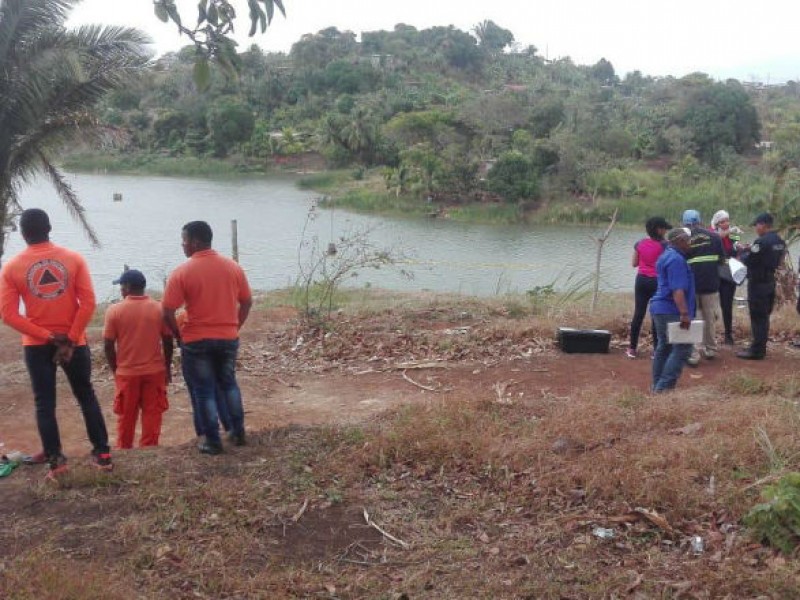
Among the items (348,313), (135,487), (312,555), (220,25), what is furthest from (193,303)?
(348,313)

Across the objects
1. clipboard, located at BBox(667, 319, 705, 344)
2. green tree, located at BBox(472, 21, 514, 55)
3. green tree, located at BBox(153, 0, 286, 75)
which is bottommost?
clipboard, located at BBox(667, 319, 705, 344)

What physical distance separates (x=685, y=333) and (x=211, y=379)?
3.47 meters

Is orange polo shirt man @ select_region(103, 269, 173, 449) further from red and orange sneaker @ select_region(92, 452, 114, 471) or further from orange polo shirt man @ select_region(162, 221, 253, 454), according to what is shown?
red and orange sneaker @ select_region(92, 452, 114, 471)

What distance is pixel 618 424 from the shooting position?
5.00 meters

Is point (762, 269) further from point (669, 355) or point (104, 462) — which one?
point (104, 462)

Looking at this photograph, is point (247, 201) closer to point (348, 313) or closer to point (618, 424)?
point (348, 313)

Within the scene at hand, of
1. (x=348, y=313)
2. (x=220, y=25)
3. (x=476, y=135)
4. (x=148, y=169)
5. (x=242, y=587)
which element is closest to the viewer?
(x=220, y=25)

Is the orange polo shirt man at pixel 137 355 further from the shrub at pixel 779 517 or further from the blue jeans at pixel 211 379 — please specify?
the shrub at pixel 779 517

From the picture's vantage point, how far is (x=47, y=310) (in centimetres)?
442

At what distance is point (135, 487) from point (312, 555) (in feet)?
4.00

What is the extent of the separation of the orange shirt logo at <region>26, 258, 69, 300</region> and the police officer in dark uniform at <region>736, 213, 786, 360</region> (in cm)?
592

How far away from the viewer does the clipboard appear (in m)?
6.09

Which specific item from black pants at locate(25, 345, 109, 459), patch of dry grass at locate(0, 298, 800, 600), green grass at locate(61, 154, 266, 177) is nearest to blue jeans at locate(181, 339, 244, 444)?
patch of dry grass at locate(0, 298, 800, 600)

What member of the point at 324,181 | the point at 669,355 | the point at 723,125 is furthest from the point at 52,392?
the point at 723,125
